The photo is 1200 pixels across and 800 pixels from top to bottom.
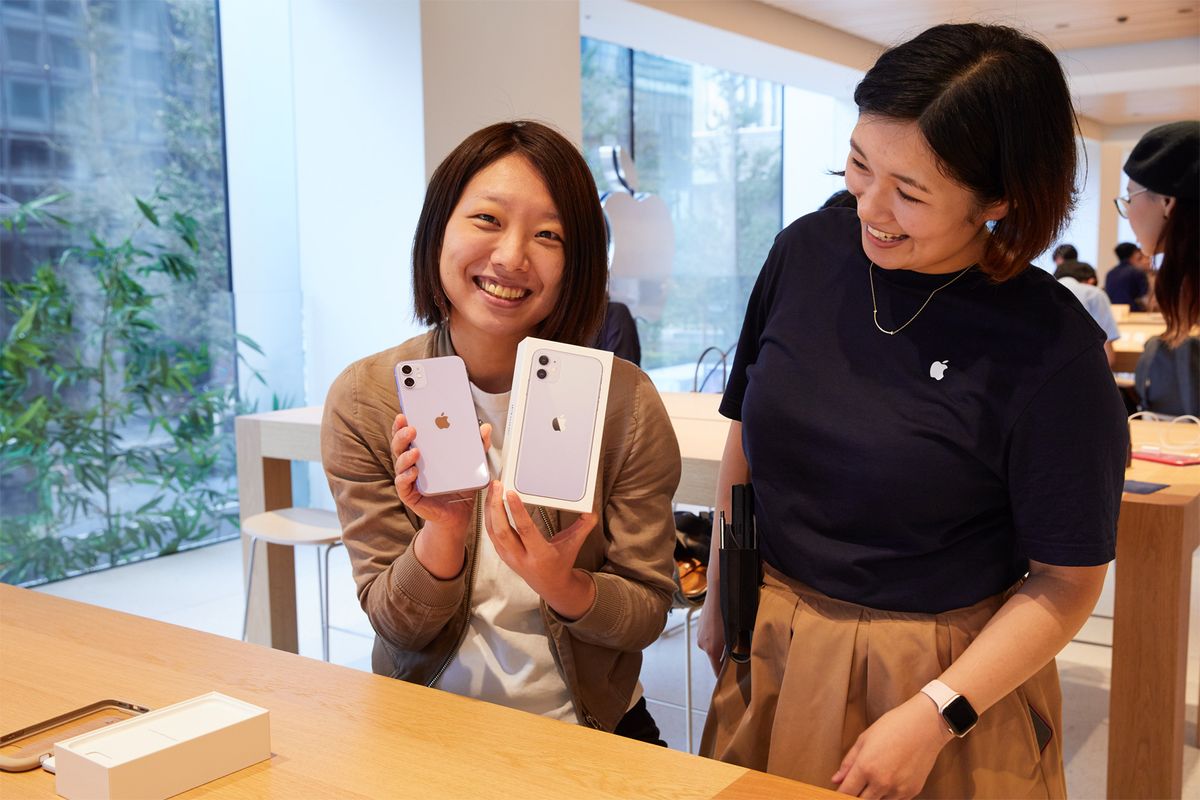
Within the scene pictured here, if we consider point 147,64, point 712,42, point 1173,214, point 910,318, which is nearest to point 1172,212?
point 1173,214

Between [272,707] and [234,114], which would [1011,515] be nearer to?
[272,707]

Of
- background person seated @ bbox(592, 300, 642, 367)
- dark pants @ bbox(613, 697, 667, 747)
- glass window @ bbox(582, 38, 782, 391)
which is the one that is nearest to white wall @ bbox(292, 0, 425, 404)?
background person seated @ bbox(592, 300, 642, 367)

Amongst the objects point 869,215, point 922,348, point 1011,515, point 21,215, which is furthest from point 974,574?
point 21,215

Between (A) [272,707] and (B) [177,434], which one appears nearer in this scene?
(A) [272,707]

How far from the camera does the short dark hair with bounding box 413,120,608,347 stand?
1365 mm

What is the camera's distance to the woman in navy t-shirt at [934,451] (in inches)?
43.7

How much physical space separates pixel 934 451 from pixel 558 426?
408mm

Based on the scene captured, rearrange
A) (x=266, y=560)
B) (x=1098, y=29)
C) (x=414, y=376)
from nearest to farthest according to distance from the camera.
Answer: (x=414, y=376)
(x=266, y=560)
(x=1098, y=29)

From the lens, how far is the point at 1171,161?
2.42 meters

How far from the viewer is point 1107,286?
30.0 feet

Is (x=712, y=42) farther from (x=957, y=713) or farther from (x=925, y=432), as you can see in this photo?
(x=957, y=713)

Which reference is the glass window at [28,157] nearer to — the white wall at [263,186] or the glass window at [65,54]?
the glass window at [65,54]

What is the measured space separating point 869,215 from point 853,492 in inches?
12.1

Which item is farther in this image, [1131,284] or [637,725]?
[1131,284]
